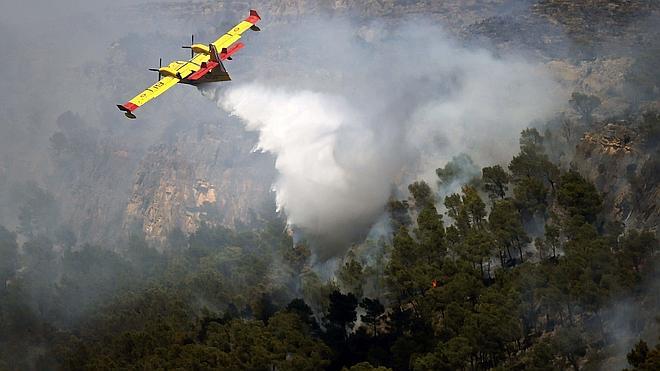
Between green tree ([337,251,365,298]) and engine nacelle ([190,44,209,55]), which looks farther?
engine nacelle ([190,44,209,55])

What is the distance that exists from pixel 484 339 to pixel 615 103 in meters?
49.8

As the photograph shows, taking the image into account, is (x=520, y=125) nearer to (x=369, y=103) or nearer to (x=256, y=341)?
(x=369, y=103)

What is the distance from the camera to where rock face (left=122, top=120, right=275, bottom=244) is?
145250 millimetres

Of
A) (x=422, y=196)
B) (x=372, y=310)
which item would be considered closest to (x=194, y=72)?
(x=422, y=196)

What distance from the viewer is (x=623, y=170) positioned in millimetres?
93188

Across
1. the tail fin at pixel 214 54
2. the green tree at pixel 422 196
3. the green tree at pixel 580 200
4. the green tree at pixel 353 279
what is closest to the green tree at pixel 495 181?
the green tree at pixel 422 196

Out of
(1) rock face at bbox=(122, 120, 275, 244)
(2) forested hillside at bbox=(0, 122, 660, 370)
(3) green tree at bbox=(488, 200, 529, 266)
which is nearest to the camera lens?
(2) forested hillside at bbox=(0, 122, 660, 370)

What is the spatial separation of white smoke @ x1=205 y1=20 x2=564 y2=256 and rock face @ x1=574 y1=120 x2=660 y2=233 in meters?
14.7

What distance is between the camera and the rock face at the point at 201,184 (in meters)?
145

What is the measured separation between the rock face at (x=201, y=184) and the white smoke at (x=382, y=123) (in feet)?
35.7

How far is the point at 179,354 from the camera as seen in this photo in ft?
266

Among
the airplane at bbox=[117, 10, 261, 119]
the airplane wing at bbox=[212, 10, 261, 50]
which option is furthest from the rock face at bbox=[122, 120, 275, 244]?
the airplane at bbox=[117, 10, 261, 119]

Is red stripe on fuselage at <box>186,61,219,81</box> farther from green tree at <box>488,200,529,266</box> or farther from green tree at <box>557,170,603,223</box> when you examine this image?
green tree at <box>557,170,603,223</box>

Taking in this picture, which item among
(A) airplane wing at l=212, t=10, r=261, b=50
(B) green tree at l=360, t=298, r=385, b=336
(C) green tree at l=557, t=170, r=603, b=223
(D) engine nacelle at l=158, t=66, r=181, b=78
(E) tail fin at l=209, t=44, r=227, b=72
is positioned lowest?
(B) green tree at l=360, t=298, r=385, b=336
